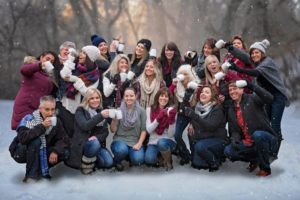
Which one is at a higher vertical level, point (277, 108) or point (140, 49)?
point (140, 49)

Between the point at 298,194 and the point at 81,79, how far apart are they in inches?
109

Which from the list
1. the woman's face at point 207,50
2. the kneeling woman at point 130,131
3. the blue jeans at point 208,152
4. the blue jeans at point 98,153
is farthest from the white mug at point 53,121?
the woman's face at point 207,50

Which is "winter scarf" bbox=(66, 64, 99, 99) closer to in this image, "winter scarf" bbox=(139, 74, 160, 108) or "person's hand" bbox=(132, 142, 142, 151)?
"winter scarf" bbox=(139, 74, 160, 108)

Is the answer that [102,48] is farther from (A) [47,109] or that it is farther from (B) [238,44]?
(B) [238,44]

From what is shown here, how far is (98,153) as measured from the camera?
4832 mm

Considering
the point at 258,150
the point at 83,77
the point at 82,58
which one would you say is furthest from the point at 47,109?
the point at 258,150

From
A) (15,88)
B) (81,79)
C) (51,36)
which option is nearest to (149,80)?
(81,79)

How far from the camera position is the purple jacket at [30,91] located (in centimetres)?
488

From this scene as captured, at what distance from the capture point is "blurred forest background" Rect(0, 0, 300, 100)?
12109mm

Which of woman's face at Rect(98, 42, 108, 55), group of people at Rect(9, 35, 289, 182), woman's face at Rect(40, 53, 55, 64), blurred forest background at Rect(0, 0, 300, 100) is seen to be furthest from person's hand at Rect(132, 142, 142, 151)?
blurred forest background at Rect(0, 0, 300, 100)

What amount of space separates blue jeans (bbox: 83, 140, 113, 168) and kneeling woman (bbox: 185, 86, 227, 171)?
97 cm

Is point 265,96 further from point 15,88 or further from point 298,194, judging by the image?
point 15,88

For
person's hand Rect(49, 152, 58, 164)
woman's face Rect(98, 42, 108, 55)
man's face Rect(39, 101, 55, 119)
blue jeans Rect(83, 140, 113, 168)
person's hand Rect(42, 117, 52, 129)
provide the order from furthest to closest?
woman's face Rect(98, 42, 108, 55) < blue jeans Rect(83, 140, 113, 168) < person's hand Rect(49, 152, 58, 164) < man's face Rect(39, 101, 55, 119) < person's hand Rect(42, 117, 52, 129)

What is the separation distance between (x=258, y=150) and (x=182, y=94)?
1172mm
